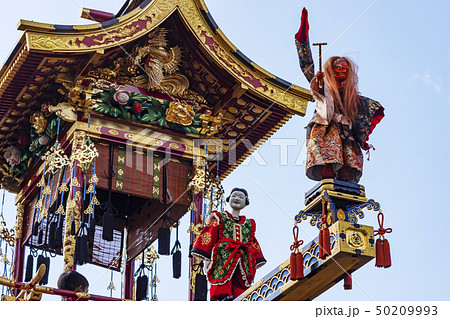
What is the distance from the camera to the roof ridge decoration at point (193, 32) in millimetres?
13297

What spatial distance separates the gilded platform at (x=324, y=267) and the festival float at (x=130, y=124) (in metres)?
2.82

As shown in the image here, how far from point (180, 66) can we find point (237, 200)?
3.22m

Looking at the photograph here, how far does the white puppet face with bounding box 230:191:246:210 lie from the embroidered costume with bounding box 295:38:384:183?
1.19 meters

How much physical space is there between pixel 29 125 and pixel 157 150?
1849mm

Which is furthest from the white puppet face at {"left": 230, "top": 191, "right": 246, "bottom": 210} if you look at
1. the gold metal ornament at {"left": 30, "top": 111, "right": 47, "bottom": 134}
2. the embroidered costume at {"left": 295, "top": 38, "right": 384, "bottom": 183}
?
the gold metal ornament at {"left": 30, "top": 111, "right": 47, "bottom": 134}

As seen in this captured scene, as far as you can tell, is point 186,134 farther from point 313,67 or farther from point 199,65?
point 313,67

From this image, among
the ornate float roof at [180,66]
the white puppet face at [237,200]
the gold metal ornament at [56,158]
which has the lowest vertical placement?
the white puppet face at [237,200]

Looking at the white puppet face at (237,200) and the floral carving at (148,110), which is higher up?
the floral carving at (148,110)

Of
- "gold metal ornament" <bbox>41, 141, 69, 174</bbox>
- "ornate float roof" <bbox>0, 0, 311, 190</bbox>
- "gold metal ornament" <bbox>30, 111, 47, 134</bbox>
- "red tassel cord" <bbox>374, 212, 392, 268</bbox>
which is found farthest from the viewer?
"gold metal ornament" <bbox>30, 111, 47, 134</bbox>

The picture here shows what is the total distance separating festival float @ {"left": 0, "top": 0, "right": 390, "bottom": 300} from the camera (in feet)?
43.8

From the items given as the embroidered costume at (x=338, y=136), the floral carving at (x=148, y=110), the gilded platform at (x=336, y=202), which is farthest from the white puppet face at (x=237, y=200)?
the floral carving at (x=148, y=110)

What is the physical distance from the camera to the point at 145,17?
1387 centimetres

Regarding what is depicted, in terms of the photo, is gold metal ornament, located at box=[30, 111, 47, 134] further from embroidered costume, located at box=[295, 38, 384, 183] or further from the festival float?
embroidered costume, located at box=[295, 38, 384, 183]

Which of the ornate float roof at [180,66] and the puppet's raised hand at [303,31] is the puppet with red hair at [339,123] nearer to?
the puppet's raised hand at [303,31]
